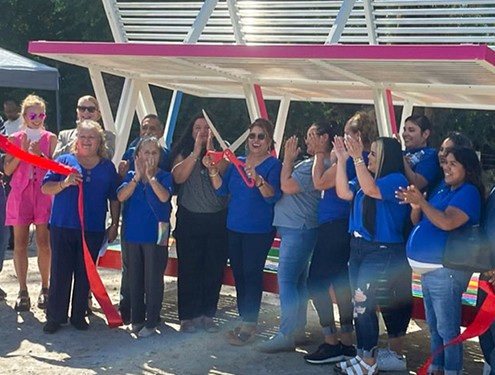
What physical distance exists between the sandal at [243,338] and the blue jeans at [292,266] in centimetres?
33

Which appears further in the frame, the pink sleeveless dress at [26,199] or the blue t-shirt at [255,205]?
the pink sleeveless dress at [26,199]

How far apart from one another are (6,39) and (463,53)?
21.7 m

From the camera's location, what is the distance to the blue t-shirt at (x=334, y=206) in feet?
18.3

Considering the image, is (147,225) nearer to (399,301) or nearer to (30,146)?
(30,146)

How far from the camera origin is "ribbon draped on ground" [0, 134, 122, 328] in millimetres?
6223

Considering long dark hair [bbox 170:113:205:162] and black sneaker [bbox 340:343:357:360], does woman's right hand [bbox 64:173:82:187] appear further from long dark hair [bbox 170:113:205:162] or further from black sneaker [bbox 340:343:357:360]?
black sneaker [bbox 340:343:357:360]

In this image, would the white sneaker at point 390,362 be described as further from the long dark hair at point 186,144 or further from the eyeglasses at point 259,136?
the long dark hair at point 186,144

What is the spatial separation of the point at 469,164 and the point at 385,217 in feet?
2.16

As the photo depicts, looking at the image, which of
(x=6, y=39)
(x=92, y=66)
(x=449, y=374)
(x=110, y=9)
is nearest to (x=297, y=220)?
(x=449, y=374)

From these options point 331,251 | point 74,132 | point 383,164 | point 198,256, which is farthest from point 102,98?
point 383,164

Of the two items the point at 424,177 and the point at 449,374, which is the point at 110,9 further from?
the point at 449,374

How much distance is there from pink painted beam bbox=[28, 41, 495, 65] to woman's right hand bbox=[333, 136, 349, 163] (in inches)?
24.0

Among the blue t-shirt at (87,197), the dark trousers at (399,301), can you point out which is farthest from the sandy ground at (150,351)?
the blue t-shirt at (87,197)

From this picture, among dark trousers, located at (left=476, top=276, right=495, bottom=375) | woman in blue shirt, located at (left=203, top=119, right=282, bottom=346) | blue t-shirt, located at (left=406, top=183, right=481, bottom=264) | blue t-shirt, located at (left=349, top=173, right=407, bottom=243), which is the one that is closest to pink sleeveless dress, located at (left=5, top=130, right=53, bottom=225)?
woman in blue shirt, located at (left=203, top=119, right=282, bottom=346)
